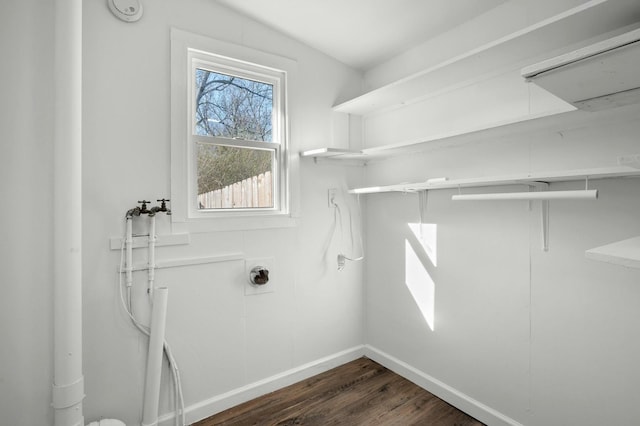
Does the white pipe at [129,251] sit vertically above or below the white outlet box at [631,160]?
below

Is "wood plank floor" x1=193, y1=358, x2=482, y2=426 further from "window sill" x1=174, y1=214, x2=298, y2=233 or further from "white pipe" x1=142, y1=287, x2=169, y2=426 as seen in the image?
"window sill" x1=174, y1=214, x2=298, y2=233

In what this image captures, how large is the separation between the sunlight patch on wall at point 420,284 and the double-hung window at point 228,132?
3.22 ft

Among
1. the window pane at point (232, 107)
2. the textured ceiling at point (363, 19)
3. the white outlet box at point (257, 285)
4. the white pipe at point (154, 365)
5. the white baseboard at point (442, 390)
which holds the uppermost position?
the textured ceiling at point (363, 19)

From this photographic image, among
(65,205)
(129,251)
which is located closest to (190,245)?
(129,251)

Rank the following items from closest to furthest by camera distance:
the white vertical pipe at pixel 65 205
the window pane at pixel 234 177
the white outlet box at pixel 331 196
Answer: the white vertical pipe at pixel 65 205, the window pane at pixel 234 177, the white outlet box at pixel 331 196

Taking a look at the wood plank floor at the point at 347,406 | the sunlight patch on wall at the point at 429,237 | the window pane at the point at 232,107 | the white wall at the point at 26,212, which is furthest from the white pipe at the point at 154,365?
the sunlight patch on wall at the point at 429,237

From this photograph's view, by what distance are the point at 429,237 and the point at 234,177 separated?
137 centimetres

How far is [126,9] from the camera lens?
170 centimetres

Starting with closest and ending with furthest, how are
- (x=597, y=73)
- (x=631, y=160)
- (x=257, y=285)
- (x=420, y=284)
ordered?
1. (x=631, y=160)
2. (x=597, y=73)
3. (x=257, y=285)
4. (x=420, y=284)

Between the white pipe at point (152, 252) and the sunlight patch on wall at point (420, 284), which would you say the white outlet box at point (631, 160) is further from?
the white pipe at point (152, 252)

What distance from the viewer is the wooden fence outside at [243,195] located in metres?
2.05

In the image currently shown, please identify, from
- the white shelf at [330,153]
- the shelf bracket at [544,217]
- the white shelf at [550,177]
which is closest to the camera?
the white shelf at [550,177]

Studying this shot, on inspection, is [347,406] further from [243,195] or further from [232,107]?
[232,107]

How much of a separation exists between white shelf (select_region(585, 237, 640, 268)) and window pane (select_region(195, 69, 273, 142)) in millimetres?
1880
